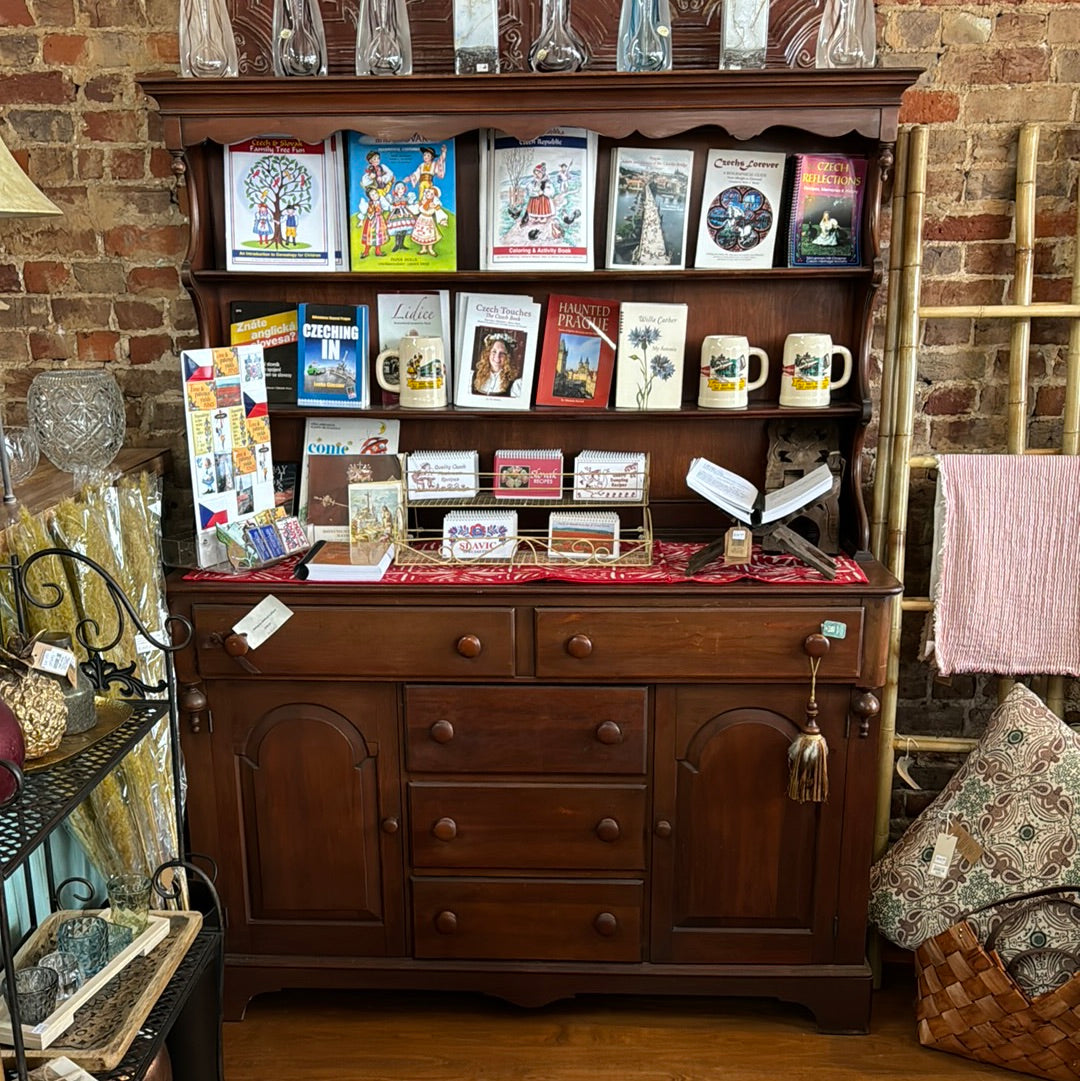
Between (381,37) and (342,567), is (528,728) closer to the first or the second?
(342,567)

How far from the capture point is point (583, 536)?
229cm

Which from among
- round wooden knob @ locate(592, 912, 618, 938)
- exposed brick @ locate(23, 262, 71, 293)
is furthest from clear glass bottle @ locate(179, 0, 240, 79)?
round wooden knob @ locate(592, 912, 618, 938)

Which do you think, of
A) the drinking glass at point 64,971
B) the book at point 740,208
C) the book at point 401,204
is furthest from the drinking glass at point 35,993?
the book at point 740,208

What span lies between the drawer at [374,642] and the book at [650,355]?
596 mm

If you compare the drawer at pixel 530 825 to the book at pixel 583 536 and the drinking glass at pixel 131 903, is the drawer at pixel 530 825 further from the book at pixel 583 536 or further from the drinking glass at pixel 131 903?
the drinking glass at pixel 131 903

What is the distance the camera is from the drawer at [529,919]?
7.41ft

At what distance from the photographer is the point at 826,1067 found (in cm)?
220

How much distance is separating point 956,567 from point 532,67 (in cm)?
138

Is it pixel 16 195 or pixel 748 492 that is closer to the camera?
pixel 16 195

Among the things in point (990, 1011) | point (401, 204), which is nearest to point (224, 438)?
point (401, 204)

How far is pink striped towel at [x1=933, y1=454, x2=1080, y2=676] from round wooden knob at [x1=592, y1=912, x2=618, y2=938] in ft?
2.94

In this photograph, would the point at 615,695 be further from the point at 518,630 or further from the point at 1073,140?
the point at 1073,140

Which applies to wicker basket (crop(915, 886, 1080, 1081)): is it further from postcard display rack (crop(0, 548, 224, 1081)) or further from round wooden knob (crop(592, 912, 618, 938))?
postcard display rack (crop(0, 548, 224, 1081))

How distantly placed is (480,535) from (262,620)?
486 mm
